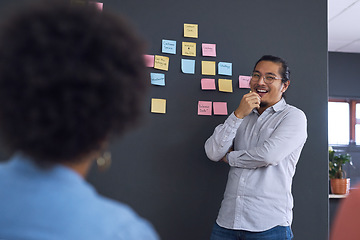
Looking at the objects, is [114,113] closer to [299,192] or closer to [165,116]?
[165,116]

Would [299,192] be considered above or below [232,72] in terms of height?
below

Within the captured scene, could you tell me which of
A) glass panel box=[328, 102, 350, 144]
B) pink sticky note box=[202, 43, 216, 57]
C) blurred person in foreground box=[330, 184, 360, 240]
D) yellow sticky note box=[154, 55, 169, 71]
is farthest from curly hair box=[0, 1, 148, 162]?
glass panel box=[328, 102, 350, 144]

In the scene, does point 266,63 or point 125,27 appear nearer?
point 125,27

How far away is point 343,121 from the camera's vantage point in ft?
20.5

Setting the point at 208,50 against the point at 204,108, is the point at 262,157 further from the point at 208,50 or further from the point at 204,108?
the point at 208,50

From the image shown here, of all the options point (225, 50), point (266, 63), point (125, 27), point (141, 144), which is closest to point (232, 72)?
point (225, 50)

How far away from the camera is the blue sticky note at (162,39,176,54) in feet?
7.72

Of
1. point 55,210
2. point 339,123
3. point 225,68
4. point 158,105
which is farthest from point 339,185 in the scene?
point 55,210

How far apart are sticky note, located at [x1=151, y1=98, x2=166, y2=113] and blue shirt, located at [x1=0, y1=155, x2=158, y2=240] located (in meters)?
1.72

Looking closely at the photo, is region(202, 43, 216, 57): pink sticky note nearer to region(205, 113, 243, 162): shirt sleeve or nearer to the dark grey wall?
the dark grey wall

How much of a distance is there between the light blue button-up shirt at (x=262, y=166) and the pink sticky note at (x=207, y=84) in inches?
13.9

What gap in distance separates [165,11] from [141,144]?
80 centimetres

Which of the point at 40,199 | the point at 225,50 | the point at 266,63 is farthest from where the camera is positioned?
the point at 225,50

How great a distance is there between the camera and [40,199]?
21.9 inches
